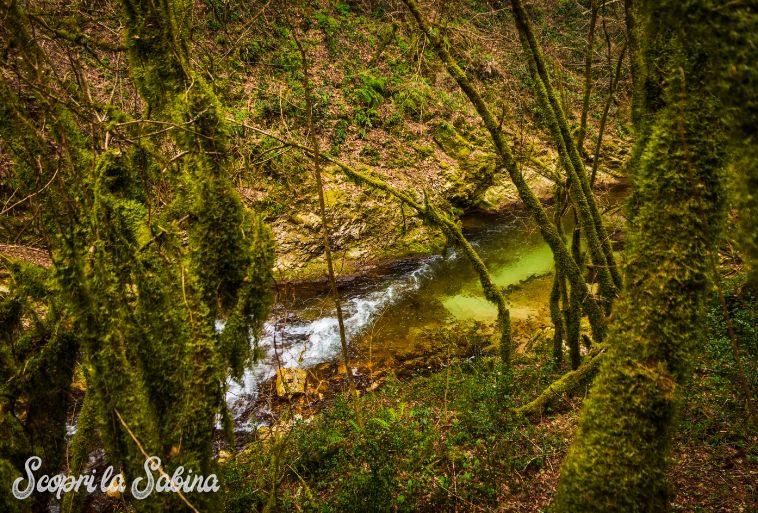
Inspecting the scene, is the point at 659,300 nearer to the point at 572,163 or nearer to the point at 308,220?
the point at 572,163

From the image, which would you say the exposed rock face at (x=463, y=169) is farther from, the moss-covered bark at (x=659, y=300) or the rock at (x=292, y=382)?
the moss-covered bark at (x=659, y=300)

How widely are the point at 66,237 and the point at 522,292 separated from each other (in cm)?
1012

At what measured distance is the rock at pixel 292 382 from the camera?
24.0 feet

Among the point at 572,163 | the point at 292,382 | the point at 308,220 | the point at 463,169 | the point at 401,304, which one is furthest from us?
the point at 463,169

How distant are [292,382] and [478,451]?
416cm

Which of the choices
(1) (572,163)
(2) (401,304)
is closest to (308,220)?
(2) (401,304)

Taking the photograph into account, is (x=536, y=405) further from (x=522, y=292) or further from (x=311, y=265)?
(x=311, y=265)

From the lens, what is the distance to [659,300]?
4.69 feet

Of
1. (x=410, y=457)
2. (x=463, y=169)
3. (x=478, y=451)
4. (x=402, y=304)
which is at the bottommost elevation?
(x=478, y=451)

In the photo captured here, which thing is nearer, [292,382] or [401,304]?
[292,382]

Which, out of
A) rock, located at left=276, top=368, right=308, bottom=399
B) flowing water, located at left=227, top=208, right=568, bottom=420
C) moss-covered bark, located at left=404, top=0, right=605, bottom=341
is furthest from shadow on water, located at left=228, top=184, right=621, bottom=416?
moss-covered bark, located at left=404, top=0, right=605, bottom=341

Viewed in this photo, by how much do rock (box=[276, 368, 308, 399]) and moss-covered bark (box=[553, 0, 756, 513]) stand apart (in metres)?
6.42

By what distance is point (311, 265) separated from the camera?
11.2 metres

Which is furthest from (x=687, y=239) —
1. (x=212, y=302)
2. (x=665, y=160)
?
(x=212, y=302)
